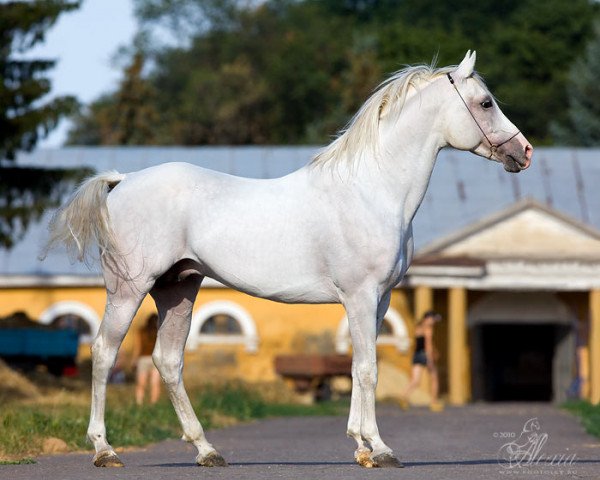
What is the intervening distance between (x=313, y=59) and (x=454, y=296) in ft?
116

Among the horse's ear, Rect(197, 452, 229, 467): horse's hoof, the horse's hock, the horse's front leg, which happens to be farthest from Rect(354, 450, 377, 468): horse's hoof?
the horse's hock

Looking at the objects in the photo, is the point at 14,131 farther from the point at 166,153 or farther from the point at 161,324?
the point at 166,153

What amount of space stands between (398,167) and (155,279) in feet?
6.36

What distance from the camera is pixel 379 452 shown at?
9477 millimetres

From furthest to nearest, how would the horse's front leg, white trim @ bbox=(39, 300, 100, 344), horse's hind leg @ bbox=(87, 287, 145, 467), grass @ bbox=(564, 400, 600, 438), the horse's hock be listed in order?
white trim @ bbox=(39, 300, 100, 344)
the horse's hock
grass @ bbox=(564, 400, 600, 438)
horse's hind leg @ bbox=(87, 287, 145, 467)
the horse's front leg

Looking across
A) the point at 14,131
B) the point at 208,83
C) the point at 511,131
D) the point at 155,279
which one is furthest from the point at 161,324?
the point at 208,83

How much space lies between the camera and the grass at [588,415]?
16.0 meters

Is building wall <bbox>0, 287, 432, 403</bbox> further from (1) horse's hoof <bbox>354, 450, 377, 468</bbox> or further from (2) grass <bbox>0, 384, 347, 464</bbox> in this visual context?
(1) horse's hoof <bbox>354, 450, 377, 468</bbox>

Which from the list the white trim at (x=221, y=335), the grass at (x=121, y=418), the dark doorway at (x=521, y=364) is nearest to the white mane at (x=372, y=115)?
the grass at (x=121, y=418)

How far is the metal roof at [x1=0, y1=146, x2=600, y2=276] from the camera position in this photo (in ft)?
111

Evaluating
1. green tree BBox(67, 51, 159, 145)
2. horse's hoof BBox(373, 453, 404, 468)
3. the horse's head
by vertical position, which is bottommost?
horse's hoof BBox(373, 453, 404, 468)

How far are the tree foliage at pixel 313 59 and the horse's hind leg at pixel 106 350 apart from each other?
4494cm

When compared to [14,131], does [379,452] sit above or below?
below

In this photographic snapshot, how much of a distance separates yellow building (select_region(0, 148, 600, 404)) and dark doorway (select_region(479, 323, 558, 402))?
8.25 m
